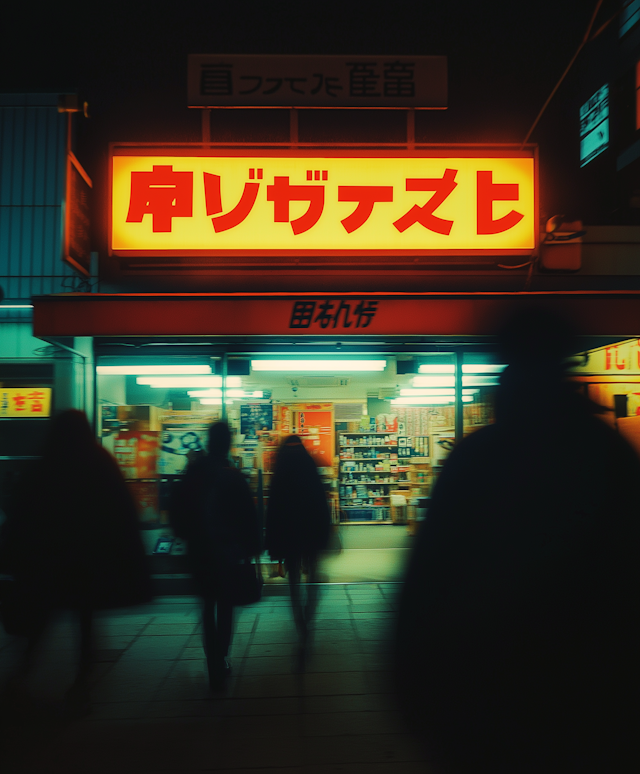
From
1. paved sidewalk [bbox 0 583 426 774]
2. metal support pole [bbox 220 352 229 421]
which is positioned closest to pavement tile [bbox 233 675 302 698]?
paved sidewalk [bbox 0 583 426 774]

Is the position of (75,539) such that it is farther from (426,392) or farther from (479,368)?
(426,392)

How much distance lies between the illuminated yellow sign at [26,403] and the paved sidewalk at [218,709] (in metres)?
3.34

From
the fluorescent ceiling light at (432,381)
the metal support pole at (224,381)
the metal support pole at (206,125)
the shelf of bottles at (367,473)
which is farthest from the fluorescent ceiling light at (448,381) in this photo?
the metal support pole at (206,125)

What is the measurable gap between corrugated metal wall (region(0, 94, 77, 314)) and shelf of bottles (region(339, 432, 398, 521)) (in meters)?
5.65

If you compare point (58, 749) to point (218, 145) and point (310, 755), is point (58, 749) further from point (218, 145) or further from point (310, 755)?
point (218, 145)

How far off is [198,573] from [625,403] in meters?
6.35

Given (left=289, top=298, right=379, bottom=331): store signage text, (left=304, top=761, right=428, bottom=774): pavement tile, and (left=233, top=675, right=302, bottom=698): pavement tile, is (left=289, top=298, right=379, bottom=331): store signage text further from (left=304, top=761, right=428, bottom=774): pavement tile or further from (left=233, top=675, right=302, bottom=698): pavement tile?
(left=304, top=761, right=428, bottom=774): pavement tile

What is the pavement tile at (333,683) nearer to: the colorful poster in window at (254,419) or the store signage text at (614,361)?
the colorful poster in window at (254,419)

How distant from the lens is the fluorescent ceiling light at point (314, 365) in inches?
284

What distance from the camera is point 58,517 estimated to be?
3.62 m

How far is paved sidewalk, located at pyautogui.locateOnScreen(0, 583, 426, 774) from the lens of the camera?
3.20 metres

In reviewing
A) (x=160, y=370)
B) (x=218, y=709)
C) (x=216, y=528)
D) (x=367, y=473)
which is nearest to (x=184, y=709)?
(x=218, y=709)

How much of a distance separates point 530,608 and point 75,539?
3219 millimetres

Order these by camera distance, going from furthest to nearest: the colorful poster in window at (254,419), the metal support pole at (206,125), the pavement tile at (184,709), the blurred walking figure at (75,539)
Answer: the colorful poster in window at (254,419)
the metal support pole at (206,125)
the pavement tile at (184,709)
the blurred walking figure at (75,539)
